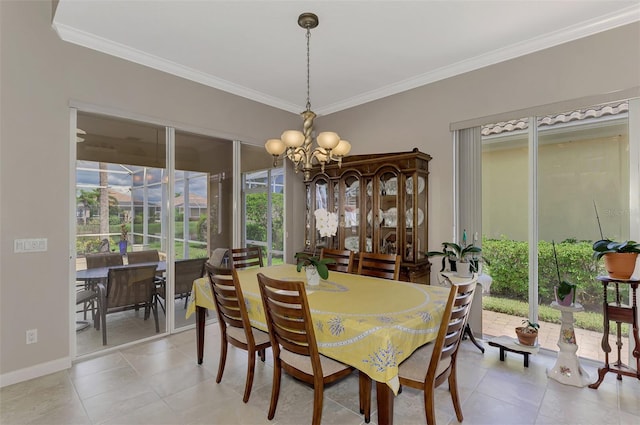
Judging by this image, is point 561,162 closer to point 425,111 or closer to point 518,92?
point 518,92

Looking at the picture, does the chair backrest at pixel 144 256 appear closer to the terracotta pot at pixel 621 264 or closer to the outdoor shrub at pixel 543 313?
the outdoor shrub at pixel 543 313

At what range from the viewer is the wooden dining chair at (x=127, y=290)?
10.1 feet

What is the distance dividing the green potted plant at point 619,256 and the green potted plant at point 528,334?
0.78 m

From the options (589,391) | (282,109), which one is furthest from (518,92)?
(282,109)

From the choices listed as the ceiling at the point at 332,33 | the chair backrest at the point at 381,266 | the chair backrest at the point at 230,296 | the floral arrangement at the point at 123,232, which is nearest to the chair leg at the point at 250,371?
the chair backrest at the point at 230,296

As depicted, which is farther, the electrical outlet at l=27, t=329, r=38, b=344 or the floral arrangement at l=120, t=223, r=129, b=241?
the floral arrangement at l=120, t=223, r=129, b=241

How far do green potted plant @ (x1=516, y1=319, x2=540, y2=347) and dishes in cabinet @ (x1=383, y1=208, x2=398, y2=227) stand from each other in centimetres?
158

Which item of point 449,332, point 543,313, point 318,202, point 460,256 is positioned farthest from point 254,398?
point 543,313

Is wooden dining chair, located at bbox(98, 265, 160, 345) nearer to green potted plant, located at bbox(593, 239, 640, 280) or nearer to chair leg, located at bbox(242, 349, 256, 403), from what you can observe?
chair leg, located at bbox(242, 349, 256, 403)

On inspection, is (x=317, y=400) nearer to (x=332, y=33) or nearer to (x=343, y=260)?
(x=343, y=260)

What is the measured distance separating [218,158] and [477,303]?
11.5 feet

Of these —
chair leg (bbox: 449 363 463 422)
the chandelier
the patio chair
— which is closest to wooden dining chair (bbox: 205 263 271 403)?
the chandelier

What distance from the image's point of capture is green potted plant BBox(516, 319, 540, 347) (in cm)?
279

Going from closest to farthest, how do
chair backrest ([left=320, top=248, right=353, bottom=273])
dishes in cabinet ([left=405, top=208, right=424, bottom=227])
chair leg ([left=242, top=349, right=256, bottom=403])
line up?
chair leg ([left=242, top=349, right=256, bottom=403]) < chair backrest ([left=320, top=248, right=353, bottom=273]) < dishes in cabinet ([left=405, top=208, right=424, bottom=227])
